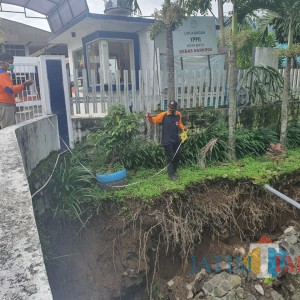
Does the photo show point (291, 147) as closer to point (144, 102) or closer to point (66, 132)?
point (144, 102)

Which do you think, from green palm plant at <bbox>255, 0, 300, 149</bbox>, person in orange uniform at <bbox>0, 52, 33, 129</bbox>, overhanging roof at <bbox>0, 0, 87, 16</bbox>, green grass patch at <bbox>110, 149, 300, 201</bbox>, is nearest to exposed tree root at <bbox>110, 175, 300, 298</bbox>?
green grass patch at <bbox>110, 149, 300, 201</bbox>

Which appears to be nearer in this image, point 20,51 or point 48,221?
point 48,221

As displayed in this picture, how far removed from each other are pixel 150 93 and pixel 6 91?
2.68 metres

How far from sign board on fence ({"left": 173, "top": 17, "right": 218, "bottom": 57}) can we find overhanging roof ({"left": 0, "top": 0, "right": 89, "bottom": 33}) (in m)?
2.58

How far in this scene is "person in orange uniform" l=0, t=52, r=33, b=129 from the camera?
4720mm

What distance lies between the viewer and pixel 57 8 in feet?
29.5

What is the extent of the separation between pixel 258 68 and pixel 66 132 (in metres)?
4.49

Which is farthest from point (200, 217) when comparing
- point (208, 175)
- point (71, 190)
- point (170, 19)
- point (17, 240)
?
point (170, 19)

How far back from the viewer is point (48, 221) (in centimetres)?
436

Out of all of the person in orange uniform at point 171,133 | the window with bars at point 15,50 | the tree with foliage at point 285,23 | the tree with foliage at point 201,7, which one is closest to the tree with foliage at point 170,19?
the tree with foliage at point 201,7

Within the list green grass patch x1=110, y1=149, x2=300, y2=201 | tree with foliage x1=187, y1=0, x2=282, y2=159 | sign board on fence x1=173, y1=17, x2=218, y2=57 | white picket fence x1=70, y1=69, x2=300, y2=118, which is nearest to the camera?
green grass patch x1=110, y1=149, x2=300, y2=201

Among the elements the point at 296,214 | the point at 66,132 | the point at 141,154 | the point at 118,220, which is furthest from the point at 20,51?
the point at 296,214

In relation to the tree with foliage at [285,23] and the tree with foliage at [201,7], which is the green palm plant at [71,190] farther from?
the tree with foliage at [285,23]

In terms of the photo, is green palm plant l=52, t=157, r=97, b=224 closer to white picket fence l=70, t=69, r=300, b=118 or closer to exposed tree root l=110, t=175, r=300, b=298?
exposed tree root l=110, t=175, r=300, b=298
